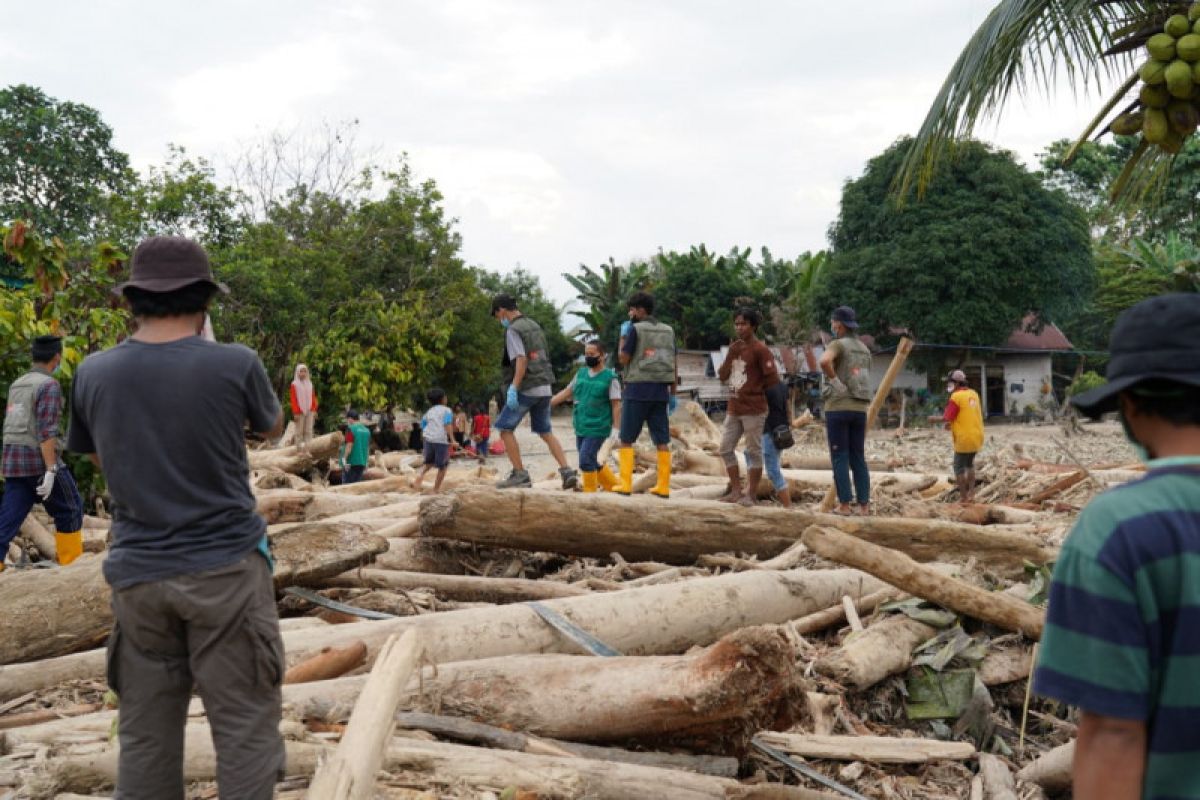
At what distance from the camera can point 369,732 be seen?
3133mm

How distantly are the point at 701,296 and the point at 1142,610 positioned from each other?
1543 inches

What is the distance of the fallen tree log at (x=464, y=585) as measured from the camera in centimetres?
621

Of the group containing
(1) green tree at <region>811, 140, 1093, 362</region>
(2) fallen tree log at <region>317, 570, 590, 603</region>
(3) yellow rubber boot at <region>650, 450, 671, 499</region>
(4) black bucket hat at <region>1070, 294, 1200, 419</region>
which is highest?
(1) green tree at <region>811, 140, 1093, 362</region>

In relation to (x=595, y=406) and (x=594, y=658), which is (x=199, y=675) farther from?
(x=595, y=406)

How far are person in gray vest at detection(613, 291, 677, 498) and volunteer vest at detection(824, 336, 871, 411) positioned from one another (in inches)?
54.0

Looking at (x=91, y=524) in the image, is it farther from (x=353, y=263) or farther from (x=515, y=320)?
(x=353, y=263)

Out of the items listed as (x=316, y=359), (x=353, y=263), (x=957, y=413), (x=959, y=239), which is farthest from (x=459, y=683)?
(x=959, y=239)

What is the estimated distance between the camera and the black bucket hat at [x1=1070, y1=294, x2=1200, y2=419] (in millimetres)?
1632

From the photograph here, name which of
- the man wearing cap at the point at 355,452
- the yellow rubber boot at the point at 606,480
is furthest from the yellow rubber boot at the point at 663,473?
the man wearing cap at the point at 355,452

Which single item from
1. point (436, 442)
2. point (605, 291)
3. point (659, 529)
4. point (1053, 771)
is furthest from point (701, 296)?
point (1053, 771)

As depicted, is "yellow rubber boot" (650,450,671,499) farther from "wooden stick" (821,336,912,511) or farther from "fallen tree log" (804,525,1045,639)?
"fallen tree log" (804,525,1045,639)

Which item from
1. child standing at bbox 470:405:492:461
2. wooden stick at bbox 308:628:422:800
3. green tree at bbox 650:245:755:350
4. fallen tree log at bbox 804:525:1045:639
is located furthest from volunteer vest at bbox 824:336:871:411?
green tree at bbox 650:245:755:350

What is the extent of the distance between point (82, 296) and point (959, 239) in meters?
28.0

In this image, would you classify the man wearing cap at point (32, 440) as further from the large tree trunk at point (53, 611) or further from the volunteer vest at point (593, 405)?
the volunteer vest at point (593, 405)
